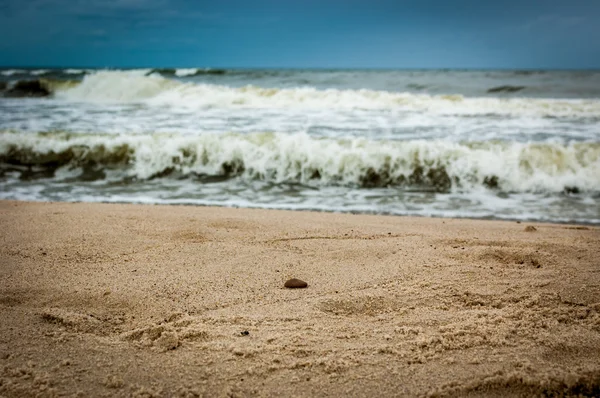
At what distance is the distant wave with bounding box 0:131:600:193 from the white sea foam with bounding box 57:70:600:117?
5.42 metres

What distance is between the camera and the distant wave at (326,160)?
21.3ft

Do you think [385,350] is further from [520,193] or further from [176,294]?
[520,193]

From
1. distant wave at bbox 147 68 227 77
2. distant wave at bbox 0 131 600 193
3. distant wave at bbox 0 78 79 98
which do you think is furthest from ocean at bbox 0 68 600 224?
distant wave at bbox 147 68 227 77

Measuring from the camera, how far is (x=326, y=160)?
704cm

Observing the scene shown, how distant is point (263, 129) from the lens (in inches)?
367

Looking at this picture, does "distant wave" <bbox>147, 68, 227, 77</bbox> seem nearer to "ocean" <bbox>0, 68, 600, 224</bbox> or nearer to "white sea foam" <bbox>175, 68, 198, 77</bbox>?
"white sea foam" <bbox>175, 68, 198, 77</bbox>

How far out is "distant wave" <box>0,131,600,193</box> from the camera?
6488 mm

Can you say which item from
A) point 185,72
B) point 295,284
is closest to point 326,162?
point 295,284

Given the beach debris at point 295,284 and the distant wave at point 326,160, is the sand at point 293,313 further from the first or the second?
the distant wave at point 326,160

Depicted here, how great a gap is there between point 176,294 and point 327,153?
5052 mm

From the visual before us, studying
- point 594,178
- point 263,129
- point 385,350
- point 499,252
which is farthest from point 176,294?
point 263,129

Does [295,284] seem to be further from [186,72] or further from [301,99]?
[186,72]

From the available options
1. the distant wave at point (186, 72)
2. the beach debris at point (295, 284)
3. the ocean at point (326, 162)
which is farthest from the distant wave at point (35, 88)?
the beach debris at point (295, 284)

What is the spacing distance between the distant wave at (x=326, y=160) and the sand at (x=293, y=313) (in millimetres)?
3137
